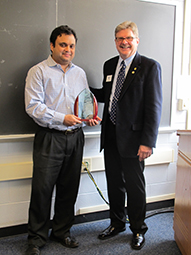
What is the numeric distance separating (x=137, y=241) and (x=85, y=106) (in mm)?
1202

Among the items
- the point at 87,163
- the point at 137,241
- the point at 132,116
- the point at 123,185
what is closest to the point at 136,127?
the point at 132,116

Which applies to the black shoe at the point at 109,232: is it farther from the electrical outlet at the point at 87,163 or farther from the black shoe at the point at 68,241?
the electrical outlet at the point at 87,163

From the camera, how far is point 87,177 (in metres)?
2.47

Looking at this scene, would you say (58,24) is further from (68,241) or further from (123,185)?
(68,241)

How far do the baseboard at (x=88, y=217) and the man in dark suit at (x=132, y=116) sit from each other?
51 cm

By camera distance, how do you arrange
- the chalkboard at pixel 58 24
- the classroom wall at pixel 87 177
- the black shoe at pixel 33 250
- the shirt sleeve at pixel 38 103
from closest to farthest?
1. the shirt sleeve at pixel 38 103
2. the black shoe at pixel 33 250
3. the chalkboard at pixel 58 24
4. the classroom wall at pixel 87 177

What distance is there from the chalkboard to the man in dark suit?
311mm

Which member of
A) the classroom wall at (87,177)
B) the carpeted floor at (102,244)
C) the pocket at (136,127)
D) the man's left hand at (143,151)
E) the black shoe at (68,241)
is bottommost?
the carpeted floor at (102,244)

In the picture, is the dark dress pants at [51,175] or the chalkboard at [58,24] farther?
the chalkboard at [58,24]

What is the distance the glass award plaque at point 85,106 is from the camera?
1.92 meters

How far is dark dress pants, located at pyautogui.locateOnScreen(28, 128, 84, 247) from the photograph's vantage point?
1.93 metres

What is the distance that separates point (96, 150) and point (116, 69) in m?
0.83

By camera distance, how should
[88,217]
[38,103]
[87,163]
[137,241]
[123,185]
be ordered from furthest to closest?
[88,217], [87,163], [123,185], [137,241], [38,103]

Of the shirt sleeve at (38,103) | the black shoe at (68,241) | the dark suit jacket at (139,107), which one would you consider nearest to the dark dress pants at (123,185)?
the dark suit jacket at (139,107)
